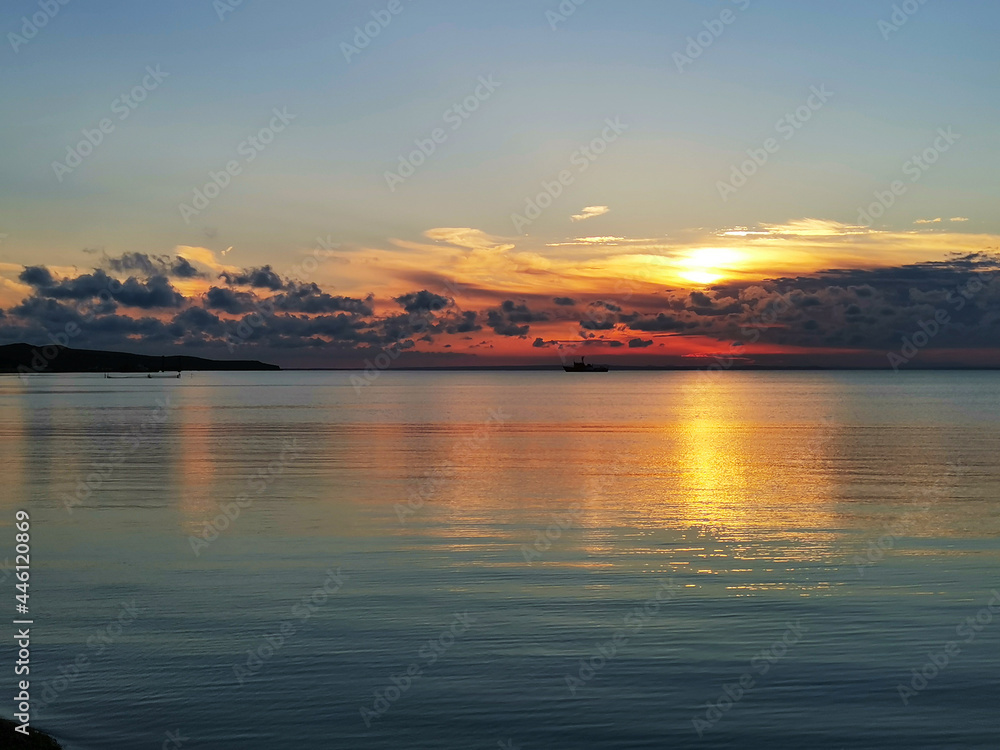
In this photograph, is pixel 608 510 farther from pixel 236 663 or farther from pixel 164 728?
pixel 164 728

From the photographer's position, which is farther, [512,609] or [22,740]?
[512,609]

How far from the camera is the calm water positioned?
565 inches

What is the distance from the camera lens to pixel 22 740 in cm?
1233

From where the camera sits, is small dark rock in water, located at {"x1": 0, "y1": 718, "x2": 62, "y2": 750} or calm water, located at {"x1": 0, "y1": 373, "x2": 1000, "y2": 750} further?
calm water, located at {"x1": 0, "y1": 373, "x2": 1000, "y2": 750}

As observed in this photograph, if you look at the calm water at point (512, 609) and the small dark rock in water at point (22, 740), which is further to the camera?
the calm water at point (512, 609)

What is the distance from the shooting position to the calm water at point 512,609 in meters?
14.4

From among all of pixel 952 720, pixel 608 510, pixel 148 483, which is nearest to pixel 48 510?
pixel 148 483

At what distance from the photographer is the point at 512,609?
810 inches

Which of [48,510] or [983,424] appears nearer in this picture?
[48,510]

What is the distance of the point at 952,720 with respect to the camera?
1435cm

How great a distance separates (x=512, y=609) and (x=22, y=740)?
10.6 m

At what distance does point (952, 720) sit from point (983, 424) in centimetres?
9188

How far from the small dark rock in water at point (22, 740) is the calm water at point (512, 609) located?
742 mm

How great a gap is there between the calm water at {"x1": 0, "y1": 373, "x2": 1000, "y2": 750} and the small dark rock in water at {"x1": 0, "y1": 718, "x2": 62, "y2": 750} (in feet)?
2.43
